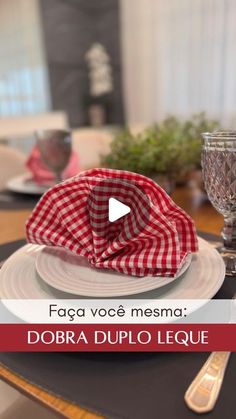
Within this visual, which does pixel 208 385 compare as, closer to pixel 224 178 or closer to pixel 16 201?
pixel 224 178

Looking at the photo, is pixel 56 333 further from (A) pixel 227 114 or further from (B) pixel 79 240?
(A) pixel 227 114

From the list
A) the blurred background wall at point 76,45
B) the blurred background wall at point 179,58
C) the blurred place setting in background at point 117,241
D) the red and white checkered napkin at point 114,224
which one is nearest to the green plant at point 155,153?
the blurred place setting in background at point 117,241

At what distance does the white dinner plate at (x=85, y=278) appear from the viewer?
0.38m

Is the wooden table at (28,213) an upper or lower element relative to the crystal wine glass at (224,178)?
lower

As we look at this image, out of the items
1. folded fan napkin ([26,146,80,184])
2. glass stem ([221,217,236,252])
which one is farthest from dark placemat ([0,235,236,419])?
folded fan napkin ([26,146,80,184])

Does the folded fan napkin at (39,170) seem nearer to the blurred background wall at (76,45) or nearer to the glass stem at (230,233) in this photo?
the glass stem at (230,233)

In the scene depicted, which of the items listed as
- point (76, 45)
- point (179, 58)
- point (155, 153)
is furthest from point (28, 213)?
point (76, 45)

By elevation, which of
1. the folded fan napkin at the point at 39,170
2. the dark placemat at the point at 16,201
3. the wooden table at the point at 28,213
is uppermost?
the folded fan napkin at the point at 39,170

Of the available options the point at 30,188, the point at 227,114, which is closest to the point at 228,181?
the point at 30,188

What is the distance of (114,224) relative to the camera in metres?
0.48

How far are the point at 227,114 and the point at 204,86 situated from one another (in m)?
0.29

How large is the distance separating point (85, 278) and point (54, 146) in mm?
556

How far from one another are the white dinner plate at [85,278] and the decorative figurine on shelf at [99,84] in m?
2.91

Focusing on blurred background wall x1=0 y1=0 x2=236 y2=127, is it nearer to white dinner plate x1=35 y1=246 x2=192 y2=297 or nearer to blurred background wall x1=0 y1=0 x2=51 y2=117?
blurred background wall x1=0 y1=0 x2=51 y2=117
